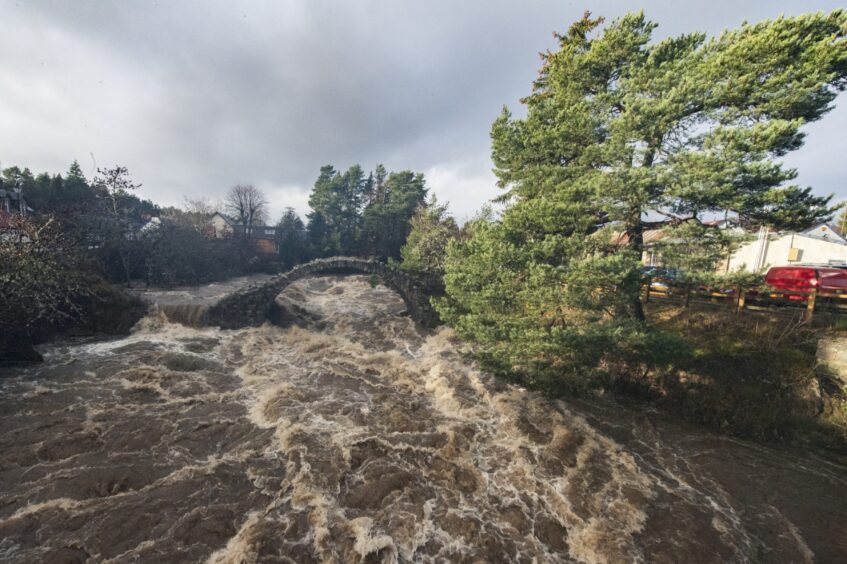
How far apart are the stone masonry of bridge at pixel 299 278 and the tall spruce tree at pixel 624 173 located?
10847 mm

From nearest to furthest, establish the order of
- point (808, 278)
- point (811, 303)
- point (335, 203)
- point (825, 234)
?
point (811, 303) < point (808, 278) < point (825, 234) < point (335, 203)

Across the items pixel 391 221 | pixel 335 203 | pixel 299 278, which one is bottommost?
pixel 299 278

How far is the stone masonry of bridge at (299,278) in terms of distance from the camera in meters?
A: 19.4

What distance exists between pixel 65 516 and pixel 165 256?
27.0m

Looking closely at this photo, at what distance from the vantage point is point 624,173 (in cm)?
893

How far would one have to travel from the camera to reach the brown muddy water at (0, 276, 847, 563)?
247 inches

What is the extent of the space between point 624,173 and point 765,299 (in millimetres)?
8527

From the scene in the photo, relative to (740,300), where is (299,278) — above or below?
below

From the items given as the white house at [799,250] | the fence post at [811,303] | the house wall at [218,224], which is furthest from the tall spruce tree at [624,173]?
the house wall at [218,224]

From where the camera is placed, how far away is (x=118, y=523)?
20.6ft

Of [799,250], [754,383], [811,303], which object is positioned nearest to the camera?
[754,383]

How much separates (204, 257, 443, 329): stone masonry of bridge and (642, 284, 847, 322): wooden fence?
13405 millimetres

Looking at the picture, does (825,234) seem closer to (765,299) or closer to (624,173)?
(765,299)

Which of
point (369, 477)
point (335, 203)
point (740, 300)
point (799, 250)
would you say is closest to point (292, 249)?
point (335, 203)
